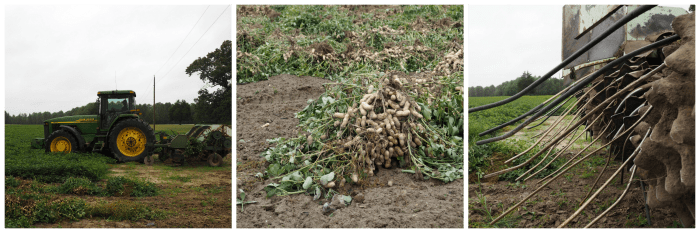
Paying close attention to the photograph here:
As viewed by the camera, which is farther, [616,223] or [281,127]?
[281,127]

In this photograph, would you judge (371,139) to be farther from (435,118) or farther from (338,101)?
(435,118)

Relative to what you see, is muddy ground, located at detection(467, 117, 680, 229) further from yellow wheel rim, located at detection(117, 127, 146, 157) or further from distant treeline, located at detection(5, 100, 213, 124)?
yellow wheel rim, located at detection(117, 127, 146, 157)

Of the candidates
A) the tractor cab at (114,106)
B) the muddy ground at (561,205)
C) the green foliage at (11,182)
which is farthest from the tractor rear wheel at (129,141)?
the muddy ground at (561,205)

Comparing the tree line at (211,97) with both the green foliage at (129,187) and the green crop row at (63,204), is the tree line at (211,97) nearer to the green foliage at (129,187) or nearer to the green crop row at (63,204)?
the green crop row at (63,204)

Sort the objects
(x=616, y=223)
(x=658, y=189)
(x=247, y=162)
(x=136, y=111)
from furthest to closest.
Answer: (x=136, y=111) < (x=247, y=162) < (x=616, y=223) < (x=658, y=189)

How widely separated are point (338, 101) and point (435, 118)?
88 centimetres

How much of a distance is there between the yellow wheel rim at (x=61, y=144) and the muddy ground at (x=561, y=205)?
6.59 metres

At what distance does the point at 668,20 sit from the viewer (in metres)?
2.09

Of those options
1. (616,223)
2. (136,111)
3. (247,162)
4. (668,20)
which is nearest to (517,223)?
(616,223)

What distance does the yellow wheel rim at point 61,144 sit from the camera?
580 centimetres

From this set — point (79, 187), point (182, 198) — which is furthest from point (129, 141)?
point (182, 198)

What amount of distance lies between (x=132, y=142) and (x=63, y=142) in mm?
1377

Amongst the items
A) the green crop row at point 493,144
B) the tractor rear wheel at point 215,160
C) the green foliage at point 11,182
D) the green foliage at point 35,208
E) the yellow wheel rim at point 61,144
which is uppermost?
the green crop row at point 493,144

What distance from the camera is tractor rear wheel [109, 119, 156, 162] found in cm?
563
